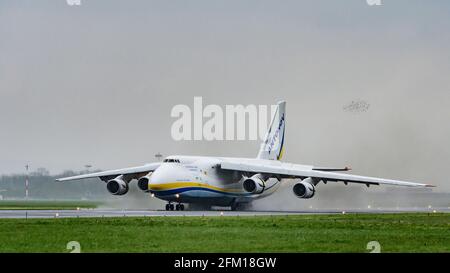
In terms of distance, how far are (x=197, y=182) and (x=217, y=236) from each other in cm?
3308

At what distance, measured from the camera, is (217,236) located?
3409 cm

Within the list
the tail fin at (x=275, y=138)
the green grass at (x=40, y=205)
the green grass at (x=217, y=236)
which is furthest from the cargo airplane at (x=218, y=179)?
the green grass at (x=217, y=236)

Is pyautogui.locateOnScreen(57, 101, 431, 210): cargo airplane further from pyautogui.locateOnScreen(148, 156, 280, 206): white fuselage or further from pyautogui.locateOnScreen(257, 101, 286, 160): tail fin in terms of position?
pyautogui.locateOnScreen(257, 101, 286, 160): tail fin

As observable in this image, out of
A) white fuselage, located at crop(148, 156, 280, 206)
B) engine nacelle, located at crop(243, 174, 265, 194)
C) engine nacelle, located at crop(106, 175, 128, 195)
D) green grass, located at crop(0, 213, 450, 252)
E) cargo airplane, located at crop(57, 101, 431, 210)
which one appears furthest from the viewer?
engine nacelle, located at crop(106, 175, 128, 195)

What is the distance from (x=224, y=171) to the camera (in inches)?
2795

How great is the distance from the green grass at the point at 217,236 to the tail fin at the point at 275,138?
116 ft

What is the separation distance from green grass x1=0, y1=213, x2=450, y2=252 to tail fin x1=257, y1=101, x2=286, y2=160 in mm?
35334

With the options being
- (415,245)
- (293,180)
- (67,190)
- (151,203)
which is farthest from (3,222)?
(67,190)

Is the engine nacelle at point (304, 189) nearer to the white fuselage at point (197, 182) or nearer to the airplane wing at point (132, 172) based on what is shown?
the white fuselage at point (197, 182)

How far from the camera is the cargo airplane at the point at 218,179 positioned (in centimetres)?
6556

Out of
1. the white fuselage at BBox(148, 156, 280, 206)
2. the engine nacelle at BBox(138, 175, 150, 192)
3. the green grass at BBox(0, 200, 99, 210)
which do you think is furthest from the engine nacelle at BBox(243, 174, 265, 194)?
the green grass at BBox(0, 200, 99, 210)

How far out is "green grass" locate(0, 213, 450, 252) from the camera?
2933 cm
